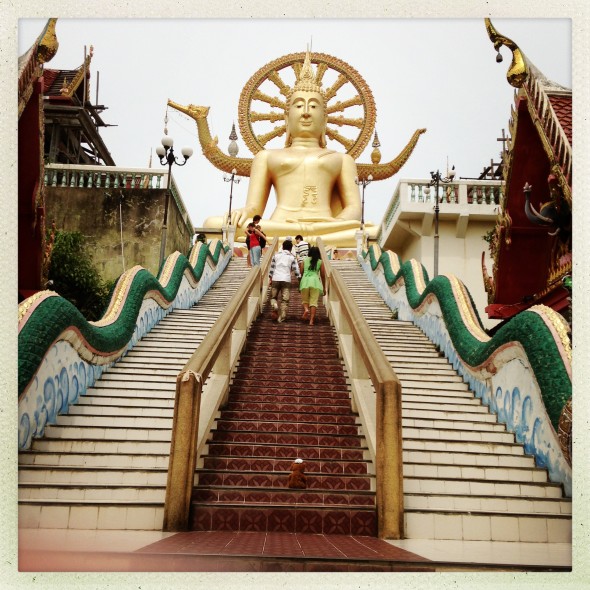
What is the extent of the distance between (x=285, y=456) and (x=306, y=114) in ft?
48.7

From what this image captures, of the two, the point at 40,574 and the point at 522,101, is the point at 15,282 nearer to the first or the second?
the point at 40,574

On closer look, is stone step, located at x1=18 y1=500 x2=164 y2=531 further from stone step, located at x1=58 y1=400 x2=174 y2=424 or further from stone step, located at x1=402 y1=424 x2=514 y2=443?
stone step, located at x1=402 y1=424 x2=514 y2=443

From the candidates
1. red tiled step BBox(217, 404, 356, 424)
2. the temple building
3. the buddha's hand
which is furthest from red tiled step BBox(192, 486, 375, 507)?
the buddha's hand

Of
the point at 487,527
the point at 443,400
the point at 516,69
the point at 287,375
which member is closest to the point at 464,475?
the point at 487,527

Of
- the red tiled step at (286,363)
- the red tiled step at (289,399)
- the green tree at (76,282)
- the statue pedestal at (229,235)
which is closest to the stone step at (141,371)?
the red tiled step at (286,363)

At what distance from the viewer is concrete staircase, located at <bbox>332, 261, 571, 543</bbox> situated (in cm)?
462

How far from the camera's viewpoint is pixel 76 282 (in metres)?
13.5

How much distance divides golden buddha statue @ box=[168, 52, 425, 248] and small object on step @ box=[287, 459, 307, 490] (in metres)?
13.3

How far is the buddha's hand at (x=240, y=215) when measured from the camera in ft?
58.2

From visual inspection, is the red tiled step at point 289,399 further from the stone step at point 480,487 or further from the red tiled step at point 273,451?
the stone step at point 480,487

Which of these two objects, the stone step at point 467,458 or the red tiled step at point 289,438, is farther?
the red tiled step at point 289,438

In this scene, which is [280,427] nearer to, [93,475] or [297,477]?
[297,477]

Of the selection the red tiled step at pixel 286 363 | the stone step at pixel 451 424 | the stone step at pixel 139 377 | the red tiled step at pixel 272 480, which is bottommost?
the red tiled step at pixel 272 480

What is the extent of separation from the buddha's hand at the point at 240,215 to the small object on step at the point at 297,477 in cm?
1286
